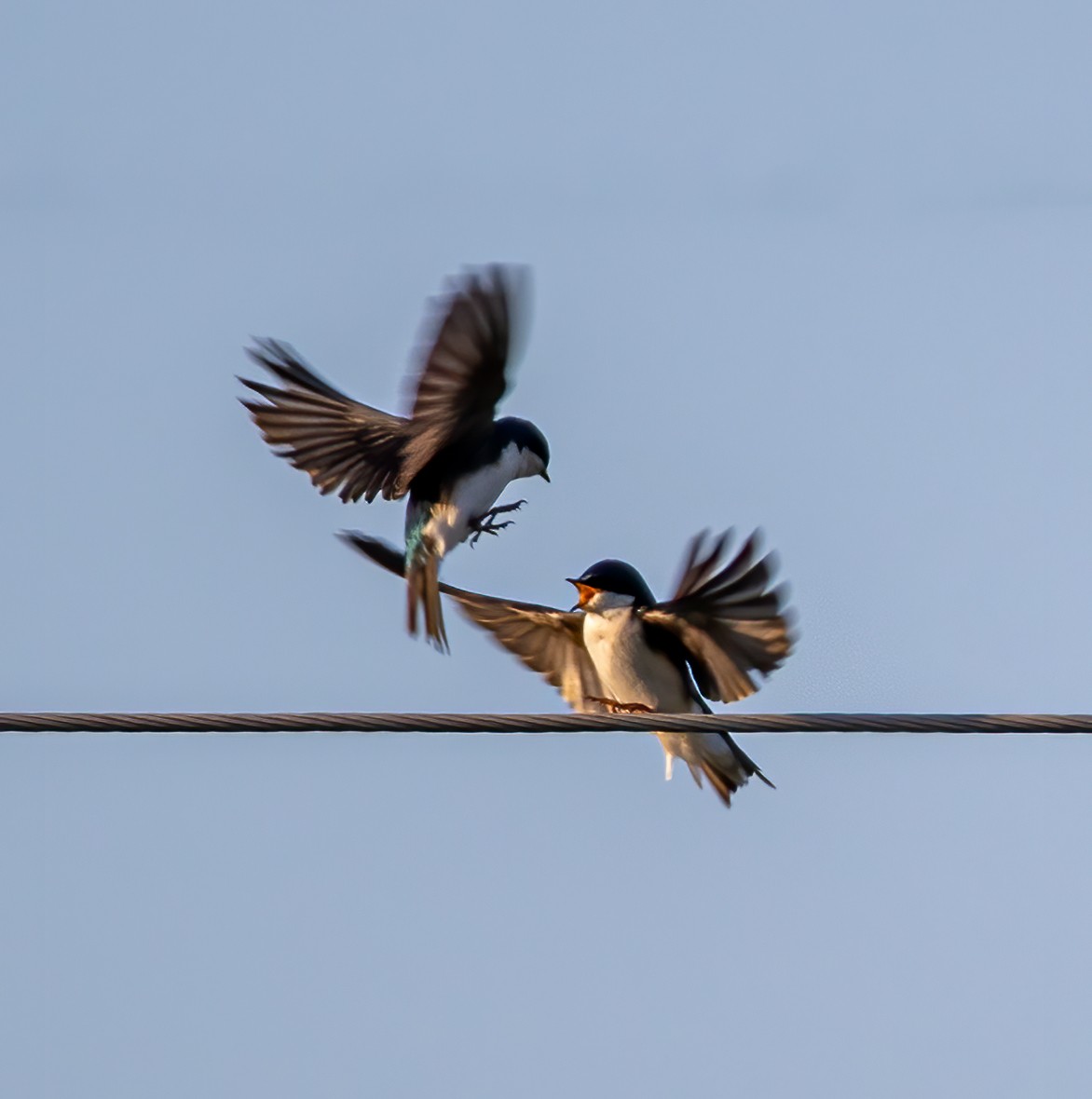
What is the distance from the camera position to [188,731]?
4.28m

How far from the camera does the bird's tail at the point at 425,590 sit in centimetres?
698

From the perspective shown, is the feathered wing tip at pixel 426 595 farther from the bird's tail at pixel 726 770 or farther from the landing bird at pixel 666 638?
the bird's tail at pixel 726 770

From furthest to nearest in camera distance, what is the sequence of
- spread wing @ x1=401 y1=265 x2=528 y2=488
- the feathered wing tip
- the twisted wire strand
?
1. the feathered wing tip
2. spread wing @ x1=401 y1=265 x2=528 y2=488
3. the twisted wire strand

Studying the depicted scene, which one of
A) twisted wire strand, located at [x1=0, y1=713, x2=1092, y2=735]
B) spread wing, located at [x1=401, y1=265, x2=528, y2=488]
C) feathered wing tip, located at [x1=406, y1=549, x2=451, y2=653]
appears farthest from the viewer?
feathered wing tip, located at [x1=406, y1=549, x2=451, y2=653]

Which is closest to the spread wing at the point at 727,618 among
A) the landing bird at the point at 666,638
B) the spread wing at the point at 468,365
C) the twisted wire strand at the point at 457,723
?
the landing bird at the point at 666,638

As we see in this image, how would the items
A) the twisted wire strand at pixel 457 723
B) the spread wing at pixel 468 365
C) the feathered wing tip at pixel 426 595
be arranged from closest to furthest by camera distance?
1. the twisted wire strand at pixel 457 723
2. the spread wing at pixel 468 365
3. the feathered wing tip at pixel 426 595

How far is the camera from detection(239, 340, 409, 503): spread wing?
7.33 metres

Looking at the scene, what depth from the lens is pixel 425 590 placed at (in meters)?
7.07

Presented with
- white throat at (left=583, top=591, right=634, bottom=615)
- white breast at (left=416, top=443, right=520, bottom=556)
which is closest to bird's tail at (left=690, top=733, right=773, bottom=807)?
white throat at (left=583, top=591, right=634, bottom=615)

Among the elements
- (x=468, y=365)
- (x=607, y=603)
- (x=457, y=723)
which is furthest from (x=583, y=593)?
(x=457, y=723)

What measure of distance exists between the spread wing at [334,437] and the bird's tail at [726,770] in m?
1.46

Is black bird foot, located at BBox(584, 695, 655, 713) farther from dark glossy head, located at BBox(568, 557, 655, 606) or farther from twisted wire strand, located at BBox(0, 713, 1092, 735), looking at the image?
twisted wire strand, located at BBox(0, 713, 1092, 735)

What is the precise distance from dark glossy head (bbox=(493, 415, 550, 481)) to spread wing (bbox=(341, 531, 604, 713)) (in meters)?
0.58

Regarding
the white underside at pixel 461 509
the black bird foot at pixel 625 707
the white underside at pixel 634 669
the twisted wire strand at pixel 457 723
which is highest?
the white underside at pixel 461 509
